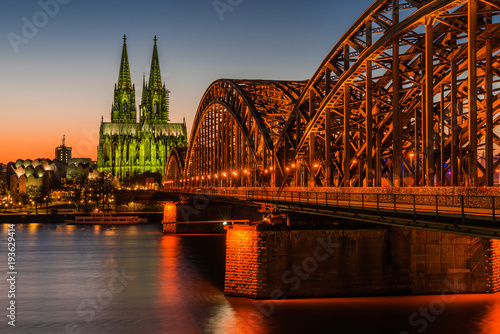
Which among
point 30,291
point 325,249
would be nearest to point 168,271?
point 30,291

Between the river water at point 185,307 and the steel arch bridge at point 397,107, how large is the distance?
663cm

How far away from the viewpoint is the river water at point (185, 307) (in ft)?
111

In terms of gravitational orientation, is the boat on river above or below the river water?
above

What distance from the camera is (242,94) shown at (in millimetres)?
81062

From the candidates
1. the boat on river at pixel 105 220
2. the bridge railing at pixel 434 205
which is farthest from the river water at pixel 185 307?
the boat on river at pixel 105 220

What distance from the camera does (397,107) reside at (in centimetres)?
3656

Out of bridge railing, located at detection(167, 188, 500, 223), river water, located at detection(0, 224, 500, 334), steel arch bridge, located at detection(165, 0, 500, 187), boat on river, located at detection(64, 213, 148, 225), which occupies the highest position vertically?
steel arch bridge, located at detection(165, 0, 500, 187)

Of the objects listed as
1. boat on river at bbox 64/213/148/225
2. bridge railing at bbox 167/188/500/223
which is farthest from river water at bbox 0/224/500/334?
boat on river at bbox 64/213/148/225

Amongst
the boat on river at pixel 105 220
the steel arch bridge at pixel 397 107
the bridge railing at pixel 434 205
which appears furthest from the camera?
the boat on river at pixel 105 220

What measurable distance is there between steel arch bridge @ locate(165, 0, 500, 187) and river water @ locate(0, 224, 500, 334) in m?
6.63

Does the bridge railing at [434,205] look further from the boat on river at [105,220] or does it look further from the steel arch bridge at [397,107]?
the boat on river at [105,220]

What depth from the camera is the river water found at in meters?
33.8

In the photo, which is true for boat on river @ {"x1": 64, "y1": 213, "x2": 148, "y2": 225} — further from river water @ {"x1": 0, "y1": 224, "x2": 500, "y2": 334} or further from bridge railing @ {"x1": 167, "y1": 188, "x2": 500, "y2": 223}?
bridge railing @ {"x1": 167, "y1": 188, "x2": 500, "y2": 223}

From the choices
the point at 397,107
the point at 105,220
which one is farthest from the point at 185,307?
the point at 105,220
